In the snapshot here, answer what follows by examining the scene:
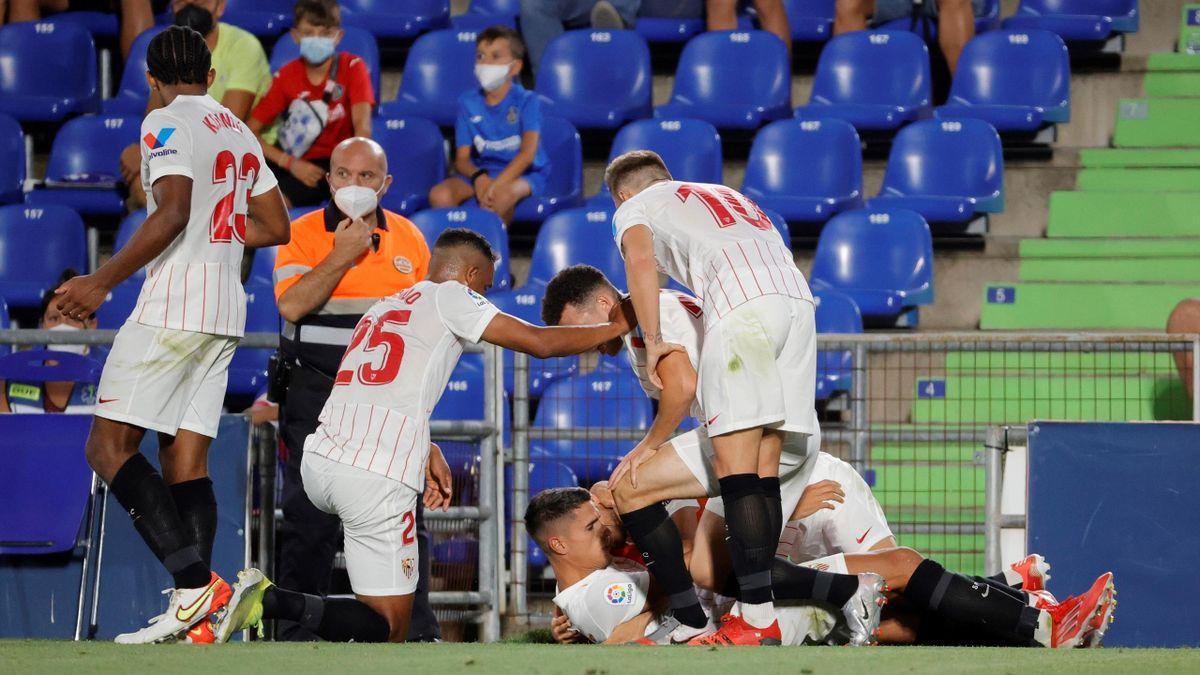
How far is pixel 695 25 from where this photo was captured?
1044cm

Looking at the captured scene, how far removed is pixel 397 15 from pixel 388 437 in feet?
22.1

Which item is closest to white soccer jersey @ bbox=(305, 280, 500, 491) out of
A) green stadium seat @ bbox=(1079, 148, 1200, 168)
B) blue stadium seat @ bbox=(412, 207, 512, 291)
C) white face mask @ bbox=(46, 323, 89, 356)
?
white face mask @ bbox=(46, 323, 89, 356)

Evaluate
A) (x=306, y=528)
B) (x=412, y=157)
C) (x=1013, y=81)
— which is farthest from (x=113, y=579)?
(x=1013, y=81)

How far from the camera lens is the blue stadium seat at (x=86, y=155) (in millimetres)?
9406

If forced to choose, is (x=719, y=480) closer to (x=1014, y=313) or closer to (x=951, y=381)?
(x=951, y=381)

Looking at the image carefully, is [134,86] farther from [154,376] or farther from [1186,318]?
[1186,318]

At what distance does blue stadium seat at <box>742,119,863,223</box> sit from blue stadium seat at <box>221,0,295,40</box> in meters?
3.84

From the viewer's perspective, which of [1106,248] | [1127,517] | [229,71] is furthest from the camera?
[229,71]

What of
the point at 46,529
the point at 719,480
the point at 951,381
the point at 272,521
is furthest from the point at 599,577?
the point at 951,381

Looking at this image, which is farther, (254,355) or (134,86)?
(134,86)

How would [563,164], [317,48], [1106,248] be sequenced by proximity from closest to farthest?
[317,48], [1106,248], [563,164]

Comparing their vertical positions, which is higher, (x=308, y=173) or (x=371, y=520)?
(x=308, y=173)

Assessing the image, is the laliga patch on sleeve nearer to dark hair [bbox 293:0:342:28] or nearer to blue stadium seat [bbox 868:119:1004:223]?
blue stadium seat [bbox 868:119:1004:223]

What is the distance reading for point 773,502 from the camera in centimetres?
429
